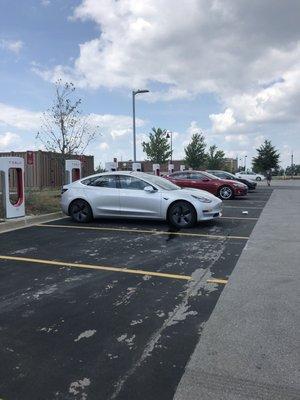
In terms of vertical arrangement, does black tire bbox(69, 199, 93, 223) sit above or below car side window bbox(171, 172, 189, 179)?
below

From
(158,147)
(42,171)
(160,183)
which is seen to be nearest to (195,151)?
(158,147)

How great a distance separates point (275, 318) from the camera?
4809 mm

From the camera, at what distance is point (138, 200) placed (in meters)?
11.9

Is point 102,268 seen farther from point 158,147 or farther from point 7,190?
point 158,147

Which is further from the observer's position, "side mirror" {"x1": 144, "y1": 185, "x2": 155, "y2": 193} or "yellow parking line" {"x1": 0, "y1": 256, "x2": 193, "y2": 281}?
"side mirror" {"x1": 144, "y1": 185, "x2": 155, "y2": 193}

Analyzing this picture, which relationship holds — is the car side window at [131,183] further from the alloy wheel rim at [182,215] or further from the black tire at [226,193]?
the black tire at [226,193]

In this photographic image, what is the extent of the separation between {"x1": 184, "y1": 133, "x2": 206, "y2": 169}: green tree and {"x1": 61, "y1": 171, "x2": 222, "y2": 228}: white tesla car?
46239 millimetres

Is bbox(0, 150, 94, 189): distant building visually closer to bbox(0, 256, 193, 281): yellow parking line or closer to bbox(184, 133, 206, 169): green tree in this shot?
bbox(0, 256, 193, 281): yellow parking line

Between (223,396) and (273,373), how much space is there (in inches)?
22.1

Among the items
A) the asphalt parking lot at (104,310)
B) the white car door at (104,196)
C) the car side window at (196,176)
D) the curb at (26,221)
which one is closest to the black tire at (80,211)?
the white car door at (104,196)

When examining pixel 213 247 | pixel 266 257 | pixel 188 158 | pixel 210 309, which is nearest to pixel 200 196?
pixel 213 247

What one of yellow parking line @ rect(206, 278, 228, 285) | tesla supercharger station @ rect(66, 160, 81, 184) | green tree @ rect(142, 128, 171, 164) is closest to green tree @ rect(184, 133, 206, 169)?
green tree @ rect(142, 128, 171, 164)

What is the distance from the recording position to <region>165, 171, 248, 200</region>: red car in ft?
73.1

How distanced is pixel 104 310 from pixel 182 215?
22.0ft
